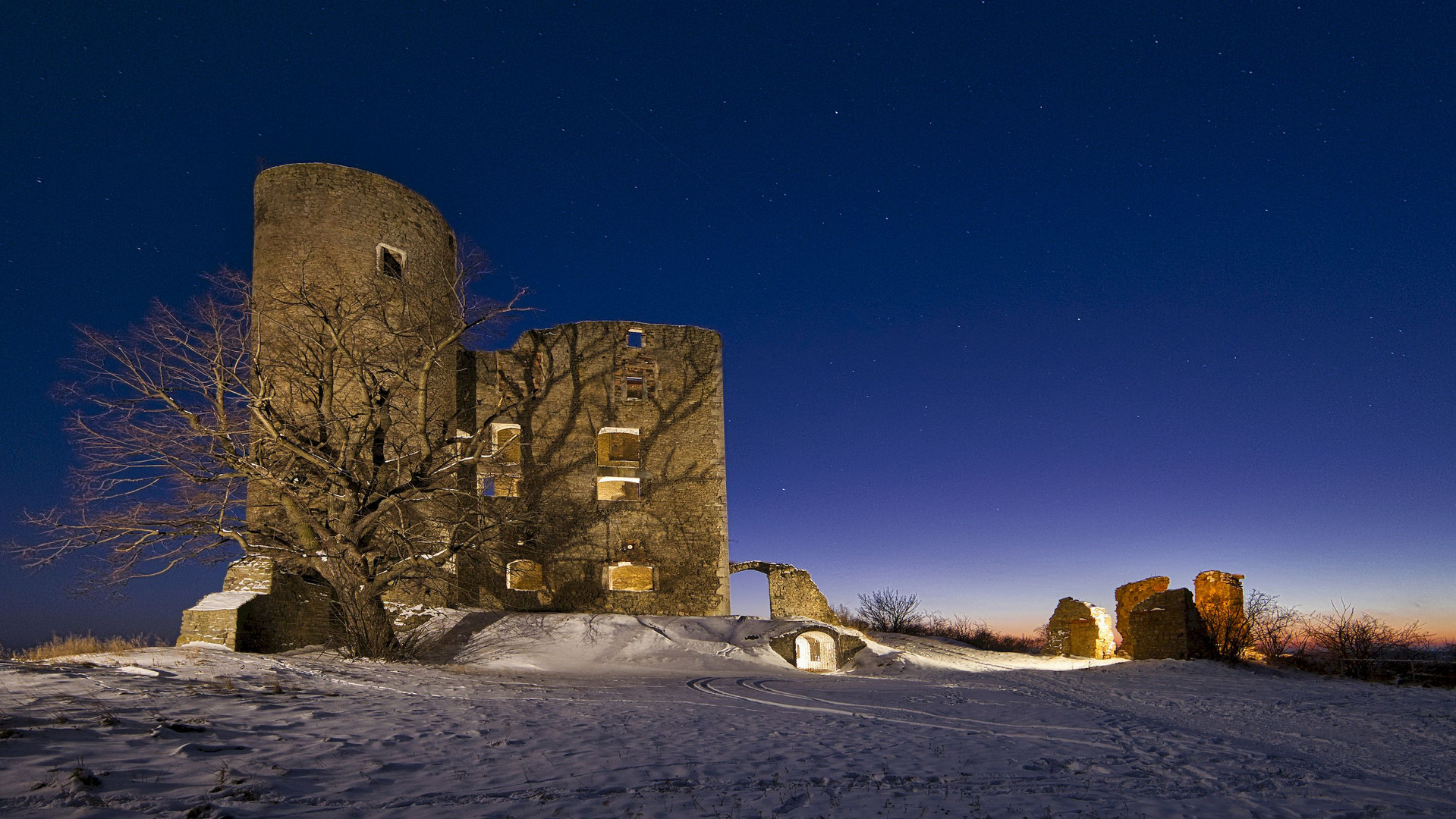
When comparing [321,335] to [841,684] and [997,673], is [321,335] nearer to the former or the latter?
[841,684]

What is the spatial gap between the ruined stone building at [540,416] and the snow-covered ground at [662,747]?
6.31 m

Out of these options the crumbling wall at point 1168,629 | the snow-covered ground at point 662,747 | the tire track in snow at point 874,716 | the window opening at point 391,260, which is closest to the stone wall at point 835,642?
the tire track in snow at point 874,716

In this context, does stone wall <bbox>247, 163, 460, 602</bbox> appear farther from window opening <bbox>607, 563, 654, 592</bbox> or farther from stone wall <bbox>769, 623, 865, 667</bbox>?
stone wall <bbox>769, 623, 865, 667</bbox>

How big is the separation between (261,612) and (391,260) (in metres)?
8.09

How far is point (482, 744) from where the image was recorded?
20.1 feet

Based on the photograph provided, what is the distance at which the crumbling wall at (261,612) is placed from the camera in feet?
38.8

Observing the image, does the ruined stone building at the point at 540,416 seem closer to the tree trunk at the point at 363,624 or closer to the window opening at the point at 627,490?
the window opening at the point at 627,490

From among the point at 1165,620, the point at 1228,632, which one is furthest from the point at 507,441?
the point at 1228,632

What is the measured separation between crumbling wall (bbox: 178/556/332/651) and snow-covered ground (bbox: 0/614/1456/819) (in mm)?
1368

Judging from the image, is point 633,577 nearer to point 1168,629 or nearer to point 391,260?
point 391,260

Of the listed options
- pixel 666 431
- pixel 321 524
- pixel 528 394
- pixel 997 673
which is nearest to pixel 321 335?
pixel 321 524

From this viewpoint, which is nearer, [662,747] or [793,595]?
[662,747]

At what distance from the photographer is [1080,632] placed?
2350 cm

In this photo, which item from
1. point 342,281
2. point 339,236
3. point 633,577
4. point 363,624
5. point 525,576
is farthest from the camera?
point 633,577
